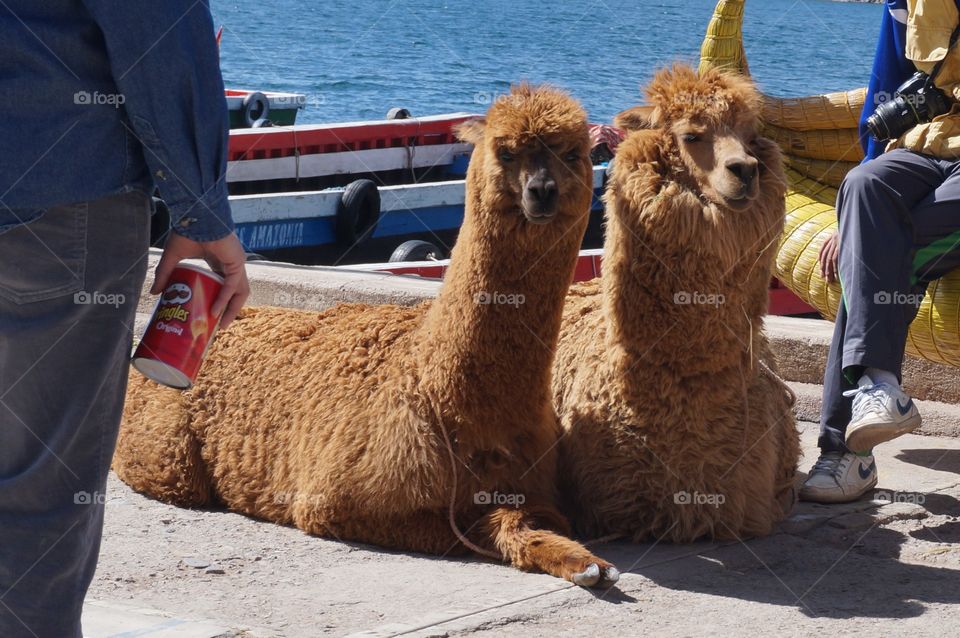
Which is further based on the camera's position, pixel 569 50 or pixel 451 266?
pixel 569 50

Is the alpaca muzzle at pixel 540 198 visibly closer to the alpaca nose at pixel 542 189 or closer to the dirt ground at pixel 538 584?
the alpaca nose at pixel 542 189

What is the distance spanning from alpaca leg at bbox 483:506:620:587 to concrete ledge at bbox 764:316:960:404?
2252 mm

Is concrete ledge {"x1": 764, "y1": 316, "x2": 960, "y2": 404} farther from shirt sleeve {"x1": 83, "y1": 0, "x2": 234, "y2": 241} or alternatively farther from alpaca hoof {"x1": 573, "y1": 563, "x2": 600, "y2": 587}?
shirt sleeve {"x1": 83, "y1": 0, "x2": 234, "y2": 241}

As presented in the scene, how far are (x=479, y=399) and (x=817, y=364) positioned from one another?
96.1 inches

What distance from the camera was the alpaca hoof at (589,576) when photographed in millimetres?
3656

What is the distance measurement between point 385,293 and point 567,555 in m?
3.04

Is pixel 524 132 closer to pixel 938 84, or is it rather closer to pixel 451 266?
pixel 451 266

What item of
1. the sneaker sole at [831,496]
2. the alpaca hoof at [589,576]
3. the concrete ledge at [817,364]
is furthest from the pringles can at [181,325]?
the concrete ledge at [817,364]

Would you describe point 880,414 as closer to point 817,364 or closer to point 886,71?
point 886,71

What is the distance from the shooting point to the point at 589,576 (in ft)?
12.0

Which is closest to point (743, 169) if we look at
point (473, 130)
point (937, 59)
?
point (473, 130)

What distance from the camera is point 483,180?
162 inches

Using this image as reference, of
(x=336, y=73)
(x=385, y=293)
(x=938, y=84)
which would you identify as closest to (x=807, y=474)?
(x=938, y=84)

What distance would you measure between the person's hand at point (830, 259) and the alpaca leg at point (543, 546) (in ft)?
5.37
